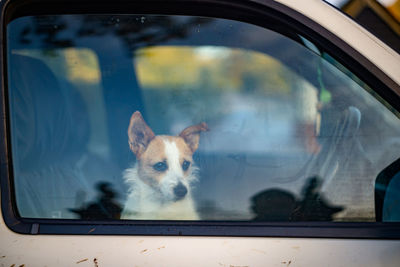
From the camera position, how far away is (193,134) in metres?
1.53

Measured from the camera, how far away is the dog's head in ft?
4.94

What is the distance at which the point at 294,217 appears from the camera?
4.54 feet

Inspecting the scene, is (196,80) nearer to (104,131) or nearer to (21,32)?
(104,131)

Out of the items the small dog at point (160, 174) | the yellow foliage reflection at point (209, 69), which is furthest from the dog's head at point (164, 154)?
the yellow foliage reflection at point (209, 69)

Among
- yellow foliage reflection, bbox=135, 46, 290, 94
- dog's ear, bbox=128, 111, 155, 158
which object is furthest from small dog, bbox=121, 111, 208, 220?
yellow foliage reflection, bbox=135, 46, 290, 94

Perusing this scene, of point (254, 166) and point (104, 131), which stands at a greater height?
point (104, 131)

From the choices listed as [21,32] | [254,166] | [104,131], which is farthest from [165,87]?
[21,32]

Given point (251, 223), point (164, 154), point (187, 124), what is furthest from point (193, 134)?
point (251, 223)

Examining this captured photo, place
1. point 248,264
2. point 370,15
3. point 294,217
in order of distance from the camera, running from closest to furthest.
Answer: point 248,264 < point 294,217 < point 370,15

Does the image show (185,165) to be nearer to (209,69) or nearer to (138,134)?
(138,134)

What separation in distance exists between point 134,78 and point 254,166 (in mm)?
598

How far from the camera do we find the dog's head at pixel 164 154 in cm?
150

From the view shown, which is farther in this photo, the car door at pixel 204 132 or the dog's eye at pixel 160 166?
the dog's eye at pixel 160 166

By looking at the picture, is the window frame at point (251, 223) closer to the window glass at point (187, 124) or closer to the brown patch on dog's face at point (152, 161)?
the window glass at point (187, 124)
